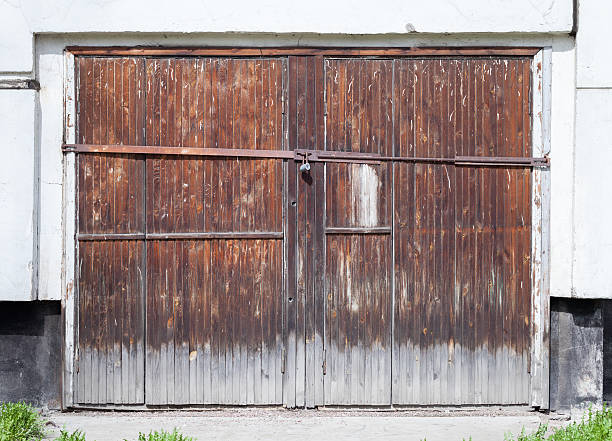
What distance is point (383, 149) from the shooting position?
4625mm

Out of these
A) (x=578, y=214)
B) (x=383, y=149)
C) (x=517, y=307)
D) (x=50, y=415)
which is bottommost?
(x=50, y=415)

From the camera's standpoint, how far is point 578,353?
453cm

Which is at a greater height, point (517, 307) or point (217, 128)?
point (217, 128)

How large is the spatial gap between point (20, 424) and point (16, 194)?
1.57 meters

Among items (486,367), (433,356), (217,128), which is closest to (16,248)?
(217,128)

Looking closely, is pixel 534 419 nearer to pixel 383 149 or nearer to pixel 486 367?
pixel 486 367

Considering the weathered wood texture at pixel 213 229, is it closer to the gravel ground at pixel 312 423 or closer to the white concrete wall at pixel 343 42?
the gravel ground at pixel 312 423

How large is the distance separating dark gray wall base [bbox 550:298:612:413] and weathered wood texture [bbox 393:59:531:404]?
0.76ft

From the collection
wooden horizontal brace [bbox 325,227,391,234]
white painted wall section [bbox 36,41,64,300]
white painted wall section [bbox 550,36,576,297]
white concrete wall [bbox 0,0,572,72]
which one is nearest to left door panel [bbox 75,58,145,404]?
white painted wall section [bbox 36,41,64,300]

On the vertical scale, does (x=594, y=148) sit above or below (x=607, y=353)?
above

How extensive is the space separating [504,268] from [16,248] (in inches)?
138

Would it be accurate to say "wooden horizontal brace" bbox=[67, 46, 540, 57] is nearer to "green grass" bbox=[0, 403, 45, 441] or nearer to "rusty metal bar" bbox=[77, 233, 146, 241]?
"rusty metal bar" bbox=[77, 233, 146, 241]

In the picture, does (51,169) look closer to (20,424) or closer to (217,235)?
(217,235)

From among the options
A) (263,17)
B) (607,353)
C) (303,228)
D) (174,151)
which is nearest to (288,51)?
(263,17)
